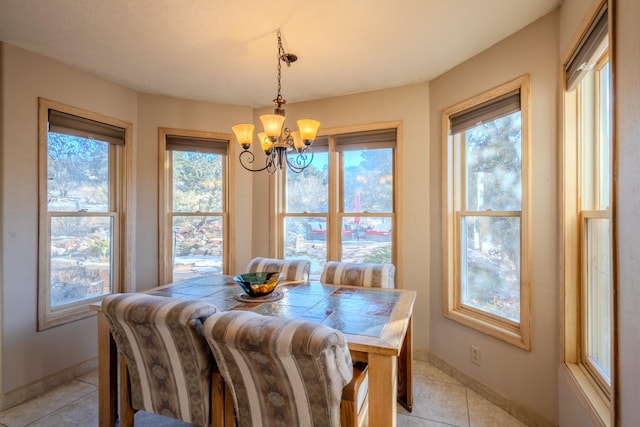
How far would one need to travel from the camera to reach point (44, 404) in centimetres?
225

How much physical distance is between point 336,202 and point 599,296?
2.18m

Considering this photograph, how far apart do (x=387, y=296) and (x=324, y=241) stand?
1.34m

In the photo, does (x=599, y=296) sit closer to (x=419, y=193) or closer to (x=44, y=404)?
(x=419, y=193)

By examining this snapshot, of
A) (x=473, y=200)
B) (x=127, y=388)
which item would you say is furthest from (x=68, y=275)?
(x=473, y=200)

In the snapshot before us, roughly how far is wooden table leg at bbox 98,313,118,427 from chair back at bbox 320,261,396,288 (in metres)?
1.48

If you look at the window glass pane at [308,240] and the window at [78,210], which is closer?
the window at [78,210]

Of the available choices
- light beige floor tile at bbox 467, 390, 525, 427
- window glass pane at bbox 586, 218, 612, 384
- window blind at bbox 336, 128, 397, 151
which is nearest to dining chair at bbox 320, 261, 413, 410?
light beige floor tile at bbox 467, 390, 525, 427

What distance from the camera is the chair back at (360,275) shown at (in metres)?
2.43

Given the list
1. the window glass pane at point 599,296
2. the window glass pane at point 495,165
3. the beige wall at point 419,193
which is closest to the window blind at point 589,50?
the beige wall at point 419,193

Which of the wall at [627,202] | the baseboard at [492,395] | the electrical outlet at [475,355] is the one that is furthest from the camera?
the electrical outlet at [475,355]

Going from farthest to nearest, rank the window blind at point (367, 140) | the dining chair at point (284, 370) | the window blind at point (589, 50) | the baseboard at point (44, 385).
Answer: the window blind at point (367, 140) < the baseboard at point (44, 385) < the window blind at point (589, 50) < the dining chair at point (284, 370)

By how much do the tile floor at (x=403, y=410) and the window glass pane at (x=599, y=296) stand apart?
2.65ft

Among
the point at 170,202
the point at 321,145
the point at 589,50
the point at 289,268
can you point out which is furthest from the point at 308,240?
the point at 589,50

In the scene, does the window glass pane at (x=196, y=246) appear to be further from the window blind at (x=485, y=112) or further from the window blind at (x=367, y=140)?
the window blind at (x=485, y=112)
